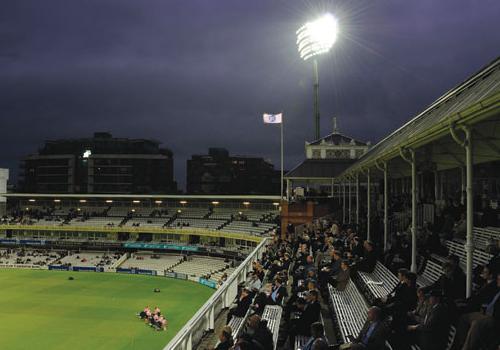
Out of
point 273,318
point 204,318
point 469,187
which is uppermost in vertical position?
point 469,187

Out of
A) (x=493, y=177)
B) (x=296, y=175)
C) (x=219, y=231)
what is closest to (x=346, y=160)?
(x=296, y=175)

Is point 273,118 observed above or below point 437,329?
above

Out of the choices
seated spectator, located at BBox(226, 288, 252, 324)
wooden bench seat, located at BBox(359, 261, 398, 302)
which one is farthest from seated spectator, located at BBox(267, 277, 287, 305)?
wooden bench seat, located at BBox(359, 261, 398, 302)

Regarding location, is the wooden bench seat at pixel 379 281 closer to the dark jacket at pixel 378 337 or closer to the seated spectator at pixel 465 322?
the dark jacket at pixel 378 337

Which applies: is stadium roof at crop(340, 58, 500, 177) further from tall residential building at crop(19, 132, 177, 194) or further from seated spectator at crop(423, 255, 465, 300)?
tall residential building at crop(19, 132, 177, 194)

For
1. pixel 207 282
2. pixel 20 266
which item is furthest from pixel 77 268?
pixel 207 282

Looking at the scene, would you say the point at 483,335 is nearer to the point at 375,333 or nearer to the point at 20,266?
the point at 375,333

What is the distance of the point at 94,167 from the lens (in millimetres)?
111250

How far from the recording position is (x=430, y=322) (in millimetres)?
5438

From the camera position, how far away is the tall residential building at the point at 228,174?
420 ft

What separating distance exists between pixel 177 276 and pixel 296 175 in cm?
1732

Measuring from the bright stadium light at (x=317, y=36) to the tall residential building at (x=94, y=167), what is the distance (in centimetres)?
7710

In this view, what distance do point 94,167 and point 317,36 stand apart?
87.1 m

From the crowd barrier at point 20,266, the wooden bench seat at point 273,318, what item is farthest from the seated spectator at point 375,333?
the crowd barrier at point 20,266
